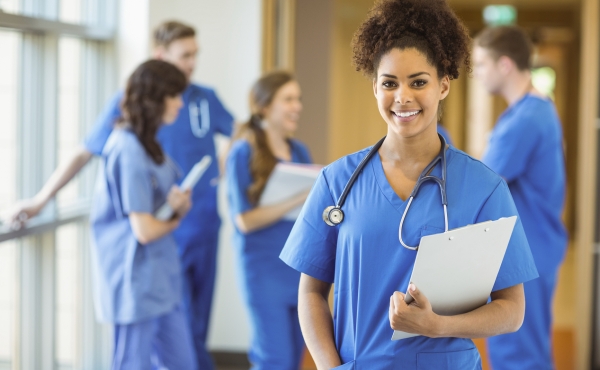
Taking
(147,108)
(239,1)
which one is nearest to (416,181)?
(147,108)

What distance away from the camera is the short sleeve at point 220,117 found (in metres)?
3.07

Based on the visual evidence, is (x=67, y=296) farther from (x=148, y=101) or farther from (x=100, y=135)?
(x=148, y=101)

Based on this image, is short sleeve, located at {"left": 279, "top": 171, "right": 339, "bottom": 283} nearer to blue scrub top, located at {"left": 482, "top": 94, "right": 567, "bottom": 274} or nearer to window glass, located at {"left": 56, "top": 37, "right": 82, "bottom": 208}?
blue scrub top, located at {"left": 482, "top": 94, "right": 567, "bottom": 274}

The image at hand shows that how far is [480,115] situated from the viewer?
8305mm

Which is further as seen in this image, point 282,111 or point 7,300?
point 282,111

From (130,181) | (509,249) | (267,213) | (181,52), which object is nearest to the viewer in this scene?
(509,249)

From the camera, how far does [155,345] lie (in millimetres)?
2357

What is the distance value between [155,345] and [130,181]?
21.9 inches

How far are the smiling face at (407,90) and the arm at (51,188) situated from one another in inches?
54.9

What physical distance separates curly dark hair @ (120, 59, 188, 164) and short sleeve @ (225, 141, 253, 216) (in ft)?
0.96

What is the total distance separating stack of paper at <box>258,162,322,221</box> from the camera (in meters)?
2.43

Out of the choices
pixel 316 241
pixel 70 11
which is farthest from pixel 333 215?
pixel 70 11

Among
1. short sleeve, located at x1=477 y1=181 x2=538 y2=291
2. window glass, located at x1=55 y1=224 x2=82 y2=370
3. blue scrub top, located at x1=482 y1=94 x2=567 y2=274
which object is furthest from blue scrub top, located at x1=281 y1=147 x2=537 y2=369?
window glass, located at x1=55 y1=224 x2=82 y2=370

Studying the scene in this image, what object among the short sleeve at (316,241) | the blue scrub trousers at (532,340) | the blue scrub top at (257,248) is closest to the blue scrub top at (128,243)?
the blue scrub top at (257,248)
